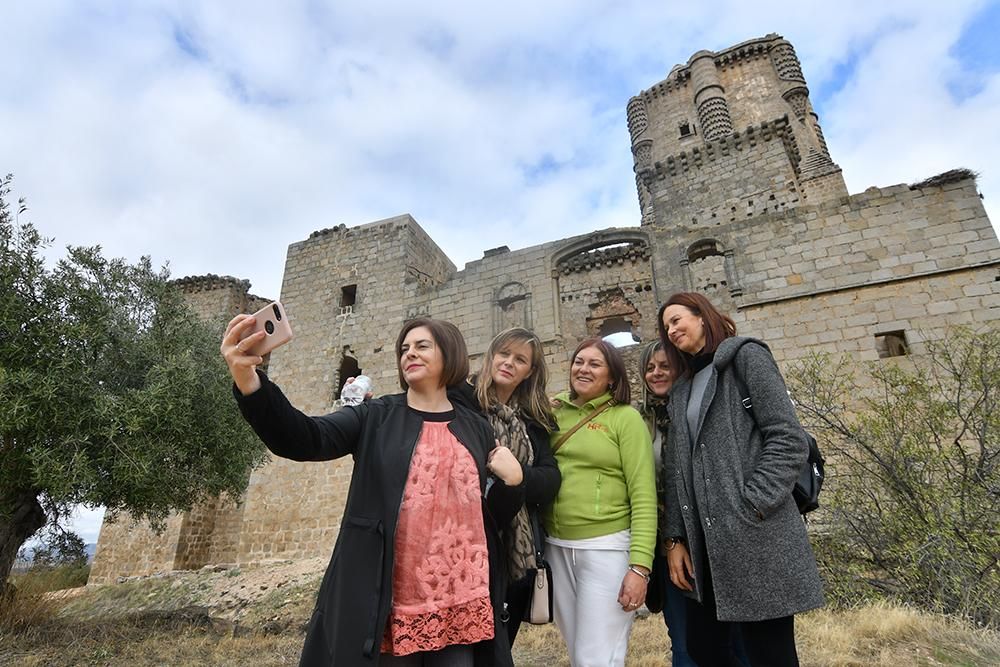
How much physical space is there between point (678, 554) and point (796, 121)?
25.6 metres

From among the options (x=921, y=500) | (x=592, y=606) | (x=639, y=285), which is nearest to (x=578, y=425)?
(x=592, y=606)

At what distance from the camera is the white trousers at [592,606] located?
2.30 metres

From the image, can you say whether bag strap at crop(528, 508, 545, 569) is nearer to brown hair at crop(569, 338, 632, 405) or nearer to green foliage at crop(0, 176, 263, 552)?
brown hair at crop(569, 338, 632, 405)

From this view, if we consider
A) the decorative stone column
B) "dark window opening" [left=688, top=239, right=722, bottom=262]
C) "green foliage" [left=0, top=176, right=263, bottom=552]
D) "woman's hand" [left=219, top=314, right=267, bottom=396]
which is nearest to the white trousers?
"woman's hand" [left=219, top=314, right=267, bottom=396]

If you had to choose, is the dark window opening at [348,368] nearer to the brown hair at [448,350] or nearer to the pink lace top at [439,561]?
the brown hair at [448,350]

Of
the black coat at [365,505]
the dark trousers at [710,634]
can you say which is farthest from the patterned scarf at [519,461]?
the dark trousers at [710,634]

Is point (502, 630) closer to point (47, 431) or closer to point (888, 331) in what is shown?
point (47, 431)

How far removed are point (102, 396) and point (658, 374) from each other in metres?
6.45

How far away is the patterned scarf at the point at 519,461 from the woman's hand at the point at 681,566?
0.65 meters

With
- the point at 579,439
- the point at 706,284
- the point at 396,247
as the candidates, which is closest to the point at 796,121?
the point at 706,284

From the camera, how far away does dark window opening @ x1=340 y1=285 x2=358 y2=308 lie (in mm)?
15414

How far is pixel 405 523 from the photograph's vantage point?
1.97 meters

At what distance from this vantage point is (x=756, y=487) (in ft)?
6.78

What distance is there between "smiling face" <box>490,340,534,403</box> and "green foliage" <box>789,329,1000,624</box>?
4521 millimetres
